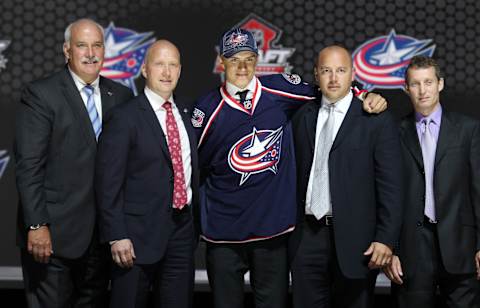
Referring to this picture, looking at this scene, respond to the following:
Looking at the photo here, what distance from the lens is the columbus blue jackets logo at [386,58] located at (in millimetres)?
4031

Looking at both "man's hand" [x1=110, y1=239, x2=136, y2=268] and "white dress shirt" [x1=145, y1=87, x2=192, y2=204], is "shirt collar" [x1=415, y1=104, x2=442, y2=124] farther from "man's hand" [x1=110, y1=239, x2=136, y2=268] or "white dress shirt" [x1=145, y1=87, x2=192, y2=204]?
"man's hand" [x1=110, y1=239, x2=136, y2=268]

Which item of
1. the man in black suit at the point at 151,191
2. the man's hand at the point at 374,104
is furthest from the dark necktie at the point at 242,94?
the man's hand at the point at 374,104

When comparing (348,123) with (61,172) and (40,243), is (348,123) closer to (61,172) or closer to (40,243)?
(61,172)

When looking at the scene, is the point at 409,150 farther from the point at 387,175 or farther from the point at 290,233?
the point at 290,233

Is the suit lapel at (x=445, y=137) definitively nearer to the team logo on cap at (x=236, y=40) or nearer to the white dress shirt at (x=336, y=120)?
the white dress shirt at (x=336, y=120)

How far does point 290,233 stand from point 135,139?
754 mm

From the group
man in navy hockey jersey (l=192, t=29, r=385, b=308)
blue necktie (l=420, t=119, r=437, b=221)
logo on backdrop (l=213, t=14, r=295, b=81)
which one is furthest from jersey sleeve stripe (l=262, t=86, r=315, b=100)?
logo on backdrop (l=213, t=14, r=295, b=81)

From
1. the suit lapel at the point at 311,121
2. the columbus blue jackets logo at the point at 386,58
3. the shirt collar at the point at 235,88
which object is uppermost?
the columbus blue jackets logo at the point at 386,58

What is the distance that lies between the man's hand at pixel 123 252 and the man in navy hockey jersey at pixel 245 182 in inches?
13.9

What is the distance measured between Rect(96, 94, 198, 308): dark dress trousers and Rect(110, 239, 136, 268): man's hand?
0.09 ft

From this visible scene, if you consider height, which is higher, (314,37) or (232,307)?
(314,37)

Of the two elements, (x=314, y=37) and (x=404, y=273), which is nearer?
(x=404, y=273)

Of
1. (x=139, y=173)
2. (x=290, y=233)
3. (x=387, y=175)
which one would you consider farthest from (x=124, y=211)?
(x=387, y=175)

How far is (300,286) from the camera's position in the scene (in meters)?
2.83
